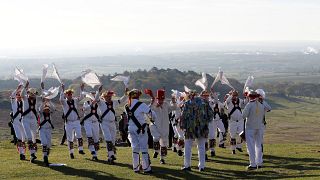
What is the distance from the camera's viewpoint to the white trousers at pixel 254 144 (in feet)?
62.4

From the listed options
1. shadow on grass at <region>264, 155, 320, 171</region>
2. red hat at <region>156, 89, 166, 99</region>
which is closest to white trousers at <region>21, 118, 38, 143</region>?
red hat at <region>156, 89, 166, 99</region>

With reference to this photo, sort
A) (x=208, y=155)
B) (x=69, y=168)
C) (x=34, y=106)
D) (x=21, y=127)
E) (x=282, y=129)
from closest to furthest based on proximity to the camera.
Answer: (x=69, y=168)
(x=34, y=106)
(x=21, y=127)
(x=208, y=155)
(x=282, y=129)

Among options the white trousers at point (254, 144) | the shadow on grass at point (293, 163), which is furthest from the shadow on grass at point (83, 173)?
the shadow on grass at point (293, 163)

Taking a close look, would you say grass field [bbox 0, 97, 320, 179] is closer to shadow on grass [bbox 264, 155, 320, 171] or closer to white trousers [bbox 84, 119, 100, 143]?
shadow on grass [bbox 264, 155, 320, 171]

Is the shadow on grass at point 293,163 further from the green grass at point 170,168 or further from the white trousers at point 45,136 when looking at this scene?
the white trousers at point 45,136

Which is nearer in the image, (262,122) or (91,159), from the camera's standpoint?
(262,122)

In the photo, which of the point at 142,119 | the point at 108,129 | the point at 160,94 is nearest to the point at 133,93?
the point at 142,119

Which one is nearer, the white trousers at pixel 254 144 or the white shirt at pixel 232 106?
the white trousers at pixel 254 144

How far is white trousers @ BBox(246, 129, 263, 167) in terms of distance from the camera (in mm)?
19016

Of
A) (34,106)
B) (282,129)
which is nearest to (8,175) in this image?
(34,106)

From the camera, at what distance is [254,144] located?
19.1 m

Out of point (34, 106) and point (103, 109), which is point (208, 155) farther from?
point (34, 106)

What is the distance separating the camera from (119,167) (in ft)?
64.2

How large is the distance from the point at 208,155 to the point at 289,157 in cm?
386
